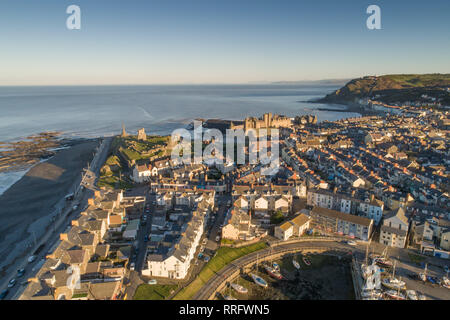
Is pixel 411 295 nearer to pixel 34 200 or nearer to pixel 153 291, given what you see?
pixel 153 291

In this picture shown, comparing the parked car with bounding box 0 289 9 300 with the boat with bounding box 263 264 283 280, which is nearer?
the parked car with bounding box 0 289 9 300

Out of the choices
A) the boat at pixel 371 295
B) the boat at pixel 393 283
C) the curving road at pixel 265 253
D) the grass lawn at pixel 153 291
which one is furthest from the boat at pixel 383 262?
the grass lawn at pixel 153 291

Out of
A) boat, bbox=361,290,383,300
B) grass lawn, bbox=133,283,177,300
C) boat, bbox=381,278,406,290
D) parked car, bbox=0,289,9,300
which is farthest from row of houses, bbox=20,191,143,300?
boat, bbox=381,278,406,290

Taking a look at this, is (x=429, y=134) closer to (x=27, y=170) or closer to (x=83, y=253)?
(x=83, y=253)

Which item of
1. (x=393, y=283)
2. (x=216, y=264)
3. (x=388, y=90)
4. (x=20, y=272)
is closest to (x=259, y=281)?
(x=216, y=264)

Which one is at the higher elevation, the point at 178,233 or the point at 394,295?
the point at 178,233

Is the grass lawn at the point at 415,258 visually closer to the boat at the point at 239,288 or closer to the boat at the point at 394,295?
the boat at the point at 394,295

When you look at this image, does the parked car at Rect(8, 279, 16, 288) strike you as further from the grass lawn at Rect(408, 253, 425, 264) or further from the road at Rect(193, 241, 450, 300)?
the grass lawn at Rect(408, 253, 425, 264)
